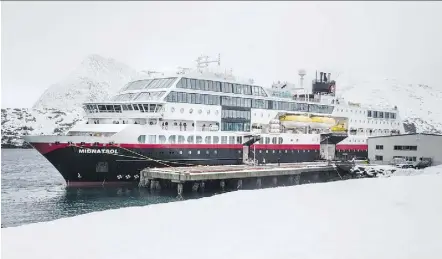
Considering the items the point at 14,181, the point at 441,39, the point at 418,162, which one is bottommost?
the point at 14,181

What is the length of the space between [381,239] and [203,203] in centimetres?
262

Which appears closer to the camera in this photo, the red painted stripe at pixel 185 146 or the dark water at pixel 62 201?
the dark water at pixel 62 201

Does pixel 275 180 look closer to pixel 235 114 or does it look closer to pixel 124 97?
pixel 235 114

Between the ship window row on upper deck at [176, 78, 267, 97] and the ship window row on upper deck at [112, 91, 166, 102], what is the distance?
2.65 ft

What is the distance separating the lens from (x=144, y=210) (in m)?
6.35

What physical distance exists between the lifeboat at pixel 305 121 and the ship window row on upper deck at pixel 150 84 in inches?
214

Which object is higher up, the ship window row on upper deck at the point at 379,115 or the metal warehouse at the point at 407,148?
the ship window row on upper deck at the point at 379,115

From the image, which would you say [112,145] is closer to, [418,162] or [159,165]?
[159,165]

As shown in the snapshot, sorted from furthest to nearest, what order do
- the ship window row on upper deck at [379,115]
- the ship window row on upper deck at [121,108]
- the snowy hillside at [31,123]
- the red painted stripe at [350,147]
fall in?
the snowy hillside at [31,123] < the red painted stripe at [350,147] < the ship window row on upper deck at [379,115] < the ship window row on upper deck at [121,108]

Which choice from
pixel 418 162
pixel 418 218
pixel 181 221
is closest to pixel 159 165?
pixel 418 162

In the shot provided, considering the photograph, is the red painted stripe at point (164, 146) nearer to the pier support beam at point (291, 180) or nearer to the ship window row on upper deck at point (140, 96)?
the ship window row on upper deck at point (140, 96)

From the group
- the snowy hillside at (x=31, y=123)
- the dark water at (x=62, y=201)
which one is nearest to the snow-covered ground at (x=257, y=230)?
the dark water at (x=62, y=201)

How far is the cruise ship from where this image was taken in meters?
14.8

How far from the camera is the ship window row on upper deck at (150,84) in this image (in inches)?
642
